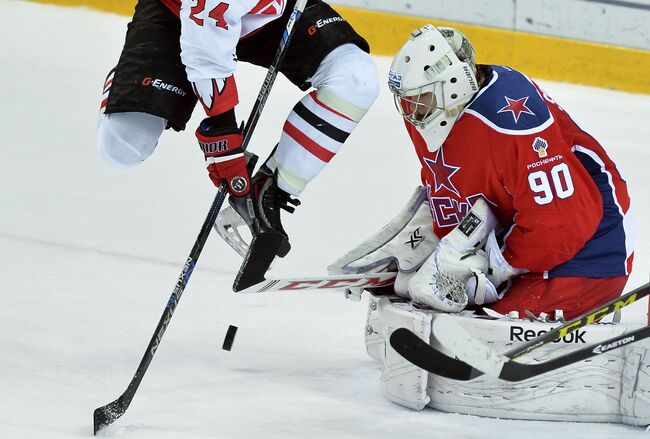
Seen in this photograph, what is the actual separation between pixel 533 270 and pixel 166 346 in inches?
34.1

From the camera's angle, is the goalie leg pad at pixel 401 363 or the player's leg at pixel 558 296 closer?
the goalie leg pad at pixel 401 363

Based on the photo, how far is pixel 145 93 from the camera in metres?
2.66

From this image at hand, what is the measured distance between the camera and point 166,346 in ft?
9.04

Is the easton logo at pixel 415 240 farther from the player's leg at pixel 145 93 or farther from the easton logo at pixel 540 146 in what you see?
the player's leg at pixel 145 93

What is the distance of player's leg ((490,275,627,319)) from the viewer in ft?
8.20

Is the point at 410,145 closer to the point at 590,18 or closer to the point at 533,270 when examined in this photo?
the point at 590,18

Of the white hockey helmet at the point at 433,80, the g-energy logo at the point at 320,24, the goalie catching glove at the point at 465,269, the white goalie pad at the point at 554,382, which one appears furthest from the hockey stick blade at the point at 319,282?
the g-energy logo at the point at 320,24

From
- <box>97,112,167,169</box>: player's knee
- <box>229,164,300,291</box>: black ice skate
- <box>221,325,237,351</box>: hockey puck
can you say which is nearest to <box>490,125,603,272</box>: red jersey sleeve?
<box>229,164,300,291</box>: black ice skate

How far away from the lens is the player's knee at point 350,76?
103 inches

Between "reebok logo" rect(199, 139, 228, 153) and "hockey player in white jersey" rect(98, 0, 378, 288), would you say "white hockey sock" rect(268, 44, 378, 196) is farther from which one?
"reebok logo" rect(199, 139, 228, 153)

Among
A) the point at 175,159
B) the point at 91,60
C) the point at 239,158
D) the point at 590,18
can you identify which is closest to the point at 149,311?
the point at 239,158

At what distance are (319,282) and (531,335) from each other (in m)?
0.49

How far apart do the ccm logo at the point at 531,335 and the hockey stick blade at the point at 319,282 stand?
389mm

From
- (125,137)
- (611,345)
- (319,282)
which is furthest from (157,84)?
(611,345)
